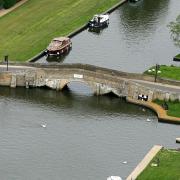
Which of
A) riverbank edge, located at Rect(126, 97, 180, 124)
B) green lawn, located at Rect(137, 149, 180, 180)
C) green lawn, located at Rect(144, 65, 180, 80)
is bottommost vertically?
green lawn, located at Rect(137, 149, 180, 180)

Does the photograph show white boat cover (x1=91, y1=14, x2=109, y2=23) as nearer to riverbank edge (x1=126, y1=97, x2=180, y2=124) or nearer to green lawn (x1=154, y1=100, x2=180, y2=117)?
riverbank edge (x1=126, y1=97, x2=180, y2=124)

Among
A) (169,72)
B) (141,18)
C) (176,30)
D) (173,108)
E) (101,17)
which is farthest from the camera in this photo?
(141,18)

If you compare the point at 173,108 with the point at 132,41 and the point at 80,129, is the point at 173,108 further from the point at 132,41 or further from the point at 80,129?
the point at 132,41

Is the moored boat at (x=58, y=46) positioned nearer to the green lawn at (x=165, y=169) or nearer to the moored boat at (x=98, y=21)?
the moored boat at (x=98, y=21)

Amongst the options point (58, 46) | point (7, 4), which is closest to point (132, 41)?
point (58, 46)

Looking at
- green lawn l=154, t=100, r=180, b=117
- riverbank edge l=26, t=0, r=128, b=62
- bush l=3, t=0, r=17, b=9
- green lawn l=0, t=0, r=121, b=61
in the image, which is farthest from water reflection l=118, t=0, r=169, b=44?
green lawn l=154, t=100, r=180, b=117

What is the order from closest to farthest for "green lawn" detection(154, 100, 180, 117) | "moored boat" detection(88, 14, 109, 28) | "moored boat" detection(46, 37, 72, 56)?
1. "green lawn" detection(154, 100, 180, 117)
2. "moored boat" detection(46, 37, 72, 56)
3. "moored boat" detection(88, 14, 109, 28)
